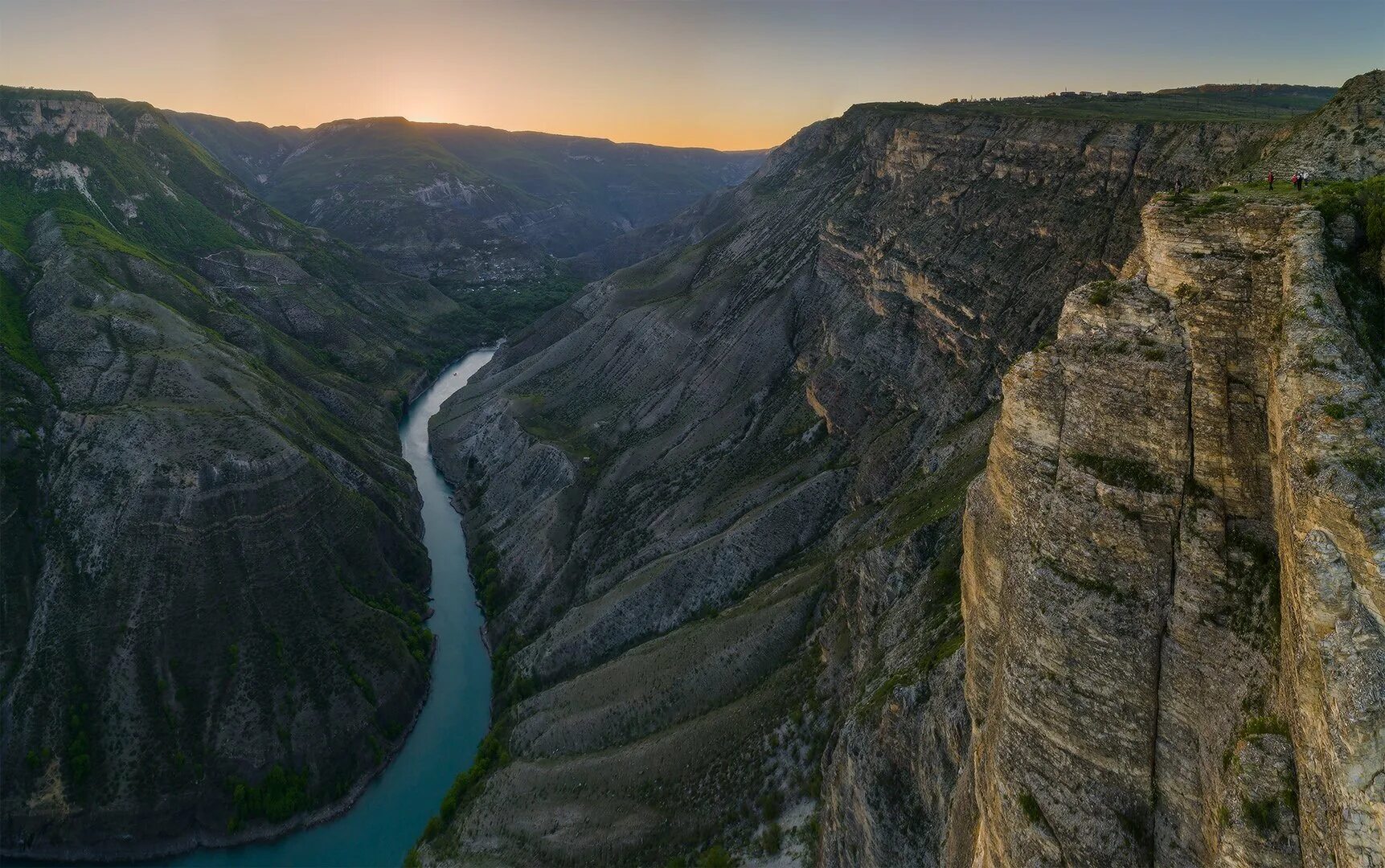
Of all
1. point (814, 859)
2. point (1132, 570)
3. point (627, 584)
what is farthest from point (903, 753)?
point (627, 584)

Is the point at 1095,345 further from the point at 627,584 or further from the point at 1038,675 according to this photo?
the point at 627,584

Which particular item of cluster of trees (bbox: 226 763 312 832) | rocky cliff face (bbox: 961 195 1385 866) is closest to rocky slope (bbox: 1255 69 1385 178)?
rocky cliff face (bbox: 961 195 1385 866)

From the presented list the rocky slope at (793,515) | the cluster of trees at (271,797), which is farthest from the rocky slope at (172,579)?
the rocky slope at (793,515)

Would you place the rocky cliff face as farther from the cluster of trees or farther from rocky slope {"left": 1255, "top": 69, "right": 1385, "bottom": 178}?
the cluster of trees

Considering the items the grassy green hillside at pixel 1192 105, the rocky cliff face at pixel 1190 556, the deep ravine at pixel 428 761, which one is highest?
the grassy green hillside at pixel 1192 105

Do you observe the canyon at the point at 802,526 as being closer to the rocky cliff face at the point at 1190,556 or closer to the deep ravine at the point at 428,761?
the rocky cliff face at the point at 1190,556

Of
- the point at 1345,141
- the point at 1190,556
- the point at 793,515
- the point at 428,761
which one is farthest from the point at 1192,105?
the point at 428,761

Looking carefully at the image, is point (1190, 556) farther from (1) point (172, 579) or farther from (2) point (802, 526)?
(1) point (172, 579)
